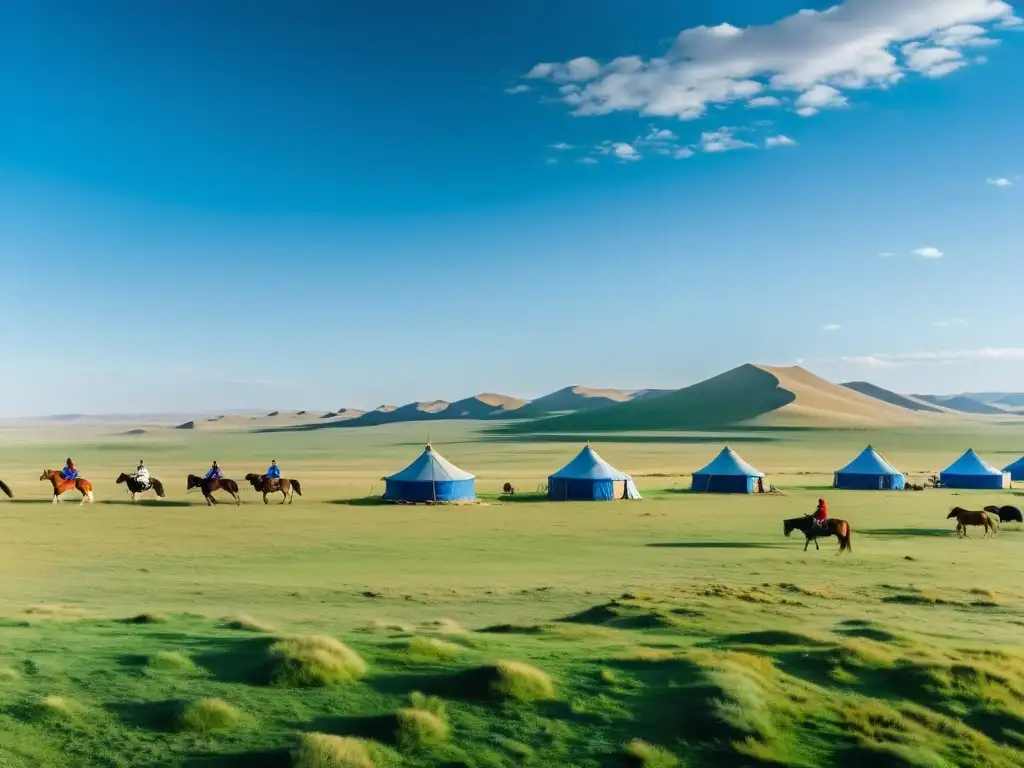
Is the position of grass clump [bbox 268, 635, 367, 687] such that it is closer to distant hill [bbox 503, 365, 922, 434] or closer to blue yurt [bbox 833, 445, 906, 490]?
blue yurt [bbox 833, 445, 906, 490]

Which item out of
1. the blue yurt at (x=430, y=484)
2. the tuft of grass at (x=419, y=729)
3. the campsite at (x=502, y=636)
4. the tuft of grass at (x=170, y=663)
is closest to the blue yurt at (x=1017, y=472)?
the campsite at (x=502, y=636)

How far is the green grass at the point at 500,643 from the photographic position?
10.3 m

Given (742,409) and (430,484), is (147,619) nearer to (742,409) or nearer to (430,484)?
(430,484)

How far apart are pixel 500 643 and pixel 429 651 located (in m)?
1.83

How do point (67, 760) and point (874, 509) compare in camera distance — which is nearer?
point (67, 760)

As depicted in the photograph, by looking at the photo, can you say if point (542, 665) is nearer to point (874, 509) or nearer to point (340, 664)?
point (340, 664)

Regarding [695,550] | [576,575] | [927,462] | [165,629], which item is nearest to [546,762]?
[165,629]

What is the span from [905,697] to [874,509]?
1290 inches

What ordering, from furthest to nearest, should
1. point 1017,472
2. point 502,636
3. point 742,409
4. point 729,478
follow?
1. point 742,409
2. point 1017,472
3. point 729,478
4. point 502,636

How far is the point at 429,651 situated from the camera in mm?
12758

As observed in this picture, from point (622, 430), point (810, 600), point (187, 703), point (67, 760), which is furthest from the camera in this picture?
point (622, 430)

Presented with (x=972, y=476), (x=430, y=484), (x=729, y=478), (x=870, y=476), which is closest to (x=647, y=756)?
(x=430, y=484)

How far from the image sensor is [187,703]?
1055cm

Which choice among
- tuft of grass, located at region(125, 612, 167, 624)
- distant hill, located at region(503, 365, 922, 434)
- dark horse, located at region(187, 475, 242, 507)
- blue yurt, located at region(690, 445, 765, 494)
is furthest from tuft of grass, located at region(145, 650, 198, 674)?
distant hill, located at region(503, 365, 922, 434)
